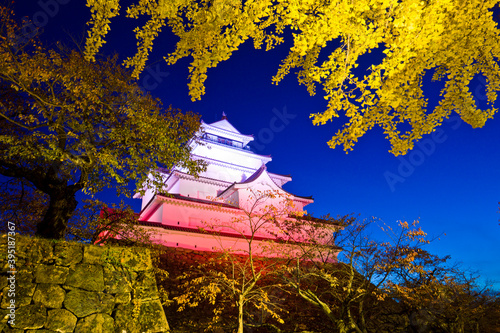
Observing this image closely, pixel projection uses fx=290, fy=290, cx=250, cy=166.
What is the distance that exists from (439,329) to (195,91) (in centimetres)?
1154

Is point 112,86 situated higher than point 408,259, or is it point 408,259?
point 112,86

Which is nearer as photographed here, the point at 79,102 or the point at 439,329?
the point at 79,102

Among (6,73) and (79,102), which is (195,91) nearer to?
(79,102)

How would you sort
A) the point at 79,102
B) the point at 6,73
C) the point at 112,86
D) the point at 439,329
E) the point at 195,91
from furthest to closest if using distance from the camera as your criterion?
the point at 439,329 < the point at 112,86 < the point at 79,102 < the point at 6,73 < the point at 195,91

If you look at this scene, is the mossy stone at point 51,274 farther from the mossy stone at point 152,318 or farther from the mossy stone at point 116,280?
the mossy stone at point 152,318

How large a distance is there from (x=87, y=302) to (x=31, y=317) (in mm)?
776

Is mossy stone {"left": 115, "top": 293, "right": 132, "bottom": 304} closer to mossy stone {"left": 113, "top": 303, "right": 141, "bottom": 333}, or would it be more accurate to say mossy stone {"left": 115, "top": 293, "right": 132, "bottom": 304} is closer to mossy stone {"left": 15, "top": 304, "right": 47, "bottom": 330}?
mossy stone {"left": 113, "top": 303, "right": 141, "bottom": 333}

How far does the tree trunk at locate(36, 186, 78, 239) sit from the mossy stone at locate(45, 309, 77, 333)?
2.37 meters

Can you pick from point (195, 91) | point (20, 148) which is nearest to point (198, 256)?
point (20, 148)

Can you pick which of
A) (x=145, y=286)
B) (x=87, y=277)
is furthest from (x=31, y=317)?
(x=145, y=286)

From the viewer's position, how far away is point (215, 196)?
82.4ft

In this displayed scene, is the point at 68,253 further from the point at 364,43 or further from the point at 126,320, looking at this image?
the point at 364,43

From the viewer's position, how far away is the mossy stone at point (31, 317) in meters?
4.42

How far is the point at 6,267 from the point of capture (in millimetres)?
4699
